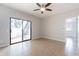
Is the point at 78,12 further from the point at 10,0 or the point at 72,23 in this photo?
the point at 10,0

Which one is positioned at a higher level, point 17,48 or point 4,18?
point 4,18

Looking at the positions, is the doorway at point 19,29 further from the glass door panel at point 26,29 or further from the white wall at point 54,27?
the white wall at point 54,27

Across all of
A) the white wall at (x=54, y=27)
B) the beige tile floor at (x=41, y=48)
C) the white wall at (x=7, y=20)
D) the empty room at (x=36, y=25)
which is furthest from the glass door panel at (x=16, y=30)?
the white wall at (x=54, y=27)

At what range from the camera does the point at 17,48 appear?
2.27m

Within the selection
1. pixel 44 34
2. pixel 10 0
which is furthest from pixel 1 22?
pixel 44 34

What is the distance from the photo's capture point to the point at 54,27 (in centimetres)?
218

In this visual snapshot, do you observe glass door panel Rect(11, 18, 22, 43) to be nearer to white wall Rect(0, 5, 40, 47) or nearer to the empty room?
the empty room

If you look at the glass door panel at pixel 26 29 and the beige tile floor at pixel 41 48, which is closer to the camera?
the glass door panel at pixel 26 29

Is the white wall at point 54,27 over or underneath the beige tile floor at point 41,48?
over

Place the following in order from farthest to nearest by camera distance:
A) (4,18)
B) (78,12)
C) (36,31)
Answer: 1. (36,31)
2. (4,18)
3. (78,12)

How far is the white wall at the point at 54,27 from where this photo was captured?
2.09 metres

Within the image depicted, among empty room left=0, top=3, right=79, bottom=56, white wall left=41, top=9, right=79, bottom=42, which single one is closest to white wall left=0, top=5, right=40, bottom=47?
empty room left=0, top=3, right=79, bottom=56

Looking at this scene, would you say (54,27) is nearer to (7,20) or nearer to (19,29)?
(19,29)

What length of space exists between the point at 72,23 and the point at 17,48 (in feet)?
5.31
